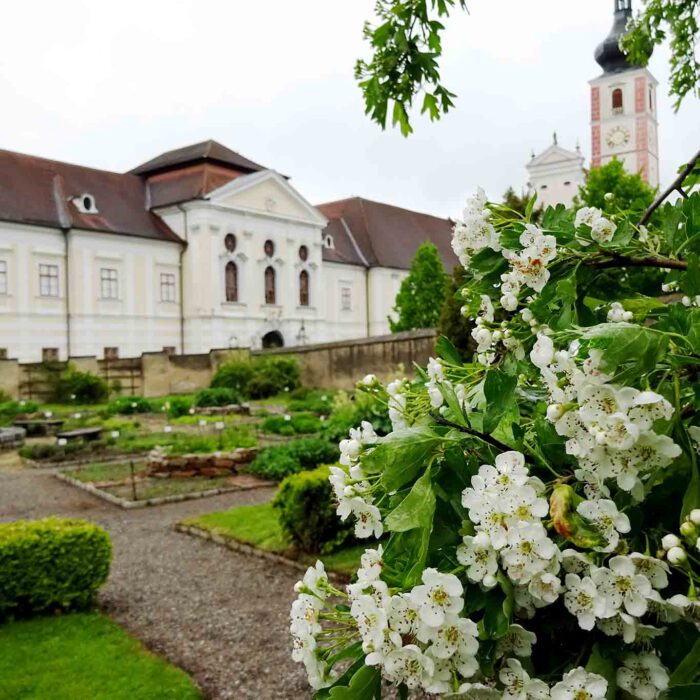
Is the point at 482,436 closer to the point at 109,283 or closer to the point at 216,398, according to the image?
the point at 216,398

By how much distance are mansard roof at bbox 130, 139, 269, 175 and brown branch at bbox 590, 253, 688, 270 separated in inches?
1414

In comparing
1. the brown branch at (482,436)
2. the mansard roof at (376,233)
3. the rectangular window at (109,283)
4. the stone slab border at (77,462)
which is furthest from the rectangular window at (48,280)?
the brown branch at (482,436)

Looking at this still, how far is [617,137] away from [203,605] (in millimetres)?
52702

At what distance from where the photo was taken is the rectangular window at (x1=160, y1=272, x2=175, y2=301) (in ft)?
116

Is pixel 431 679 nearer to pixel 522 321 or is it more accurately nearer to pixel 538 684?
pixel 538 684

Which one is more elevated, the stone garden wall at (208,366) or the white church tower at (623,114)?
the white church tower at (623,114)

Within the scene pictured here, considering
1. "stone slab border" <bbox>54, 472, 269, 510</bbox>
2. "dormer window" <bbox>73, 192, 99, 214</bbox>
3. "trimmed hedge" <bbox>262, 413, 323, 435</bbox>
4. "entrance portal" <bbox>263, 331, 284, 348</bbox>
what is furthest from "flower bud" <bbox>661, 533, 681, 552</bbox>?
"entrance portal" <bbox>263, 331, 284, 348</bbox>

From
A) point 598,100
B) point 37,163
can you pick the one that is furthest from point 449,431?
point 598,100

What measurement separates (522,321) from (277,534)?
7.23 m

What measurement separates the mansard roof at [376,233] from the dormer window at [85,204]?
12.7 metres

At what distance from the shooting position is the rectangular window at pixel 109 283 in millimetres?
33156

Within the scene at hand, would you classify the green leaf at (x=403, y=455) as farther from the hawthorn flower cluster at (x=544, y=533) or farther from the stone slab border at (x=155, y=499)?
the stone slab border at (x=155, y=499)

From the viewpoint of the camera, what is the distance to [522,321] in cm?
154

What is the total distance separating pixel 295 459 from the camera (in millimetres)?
12391
